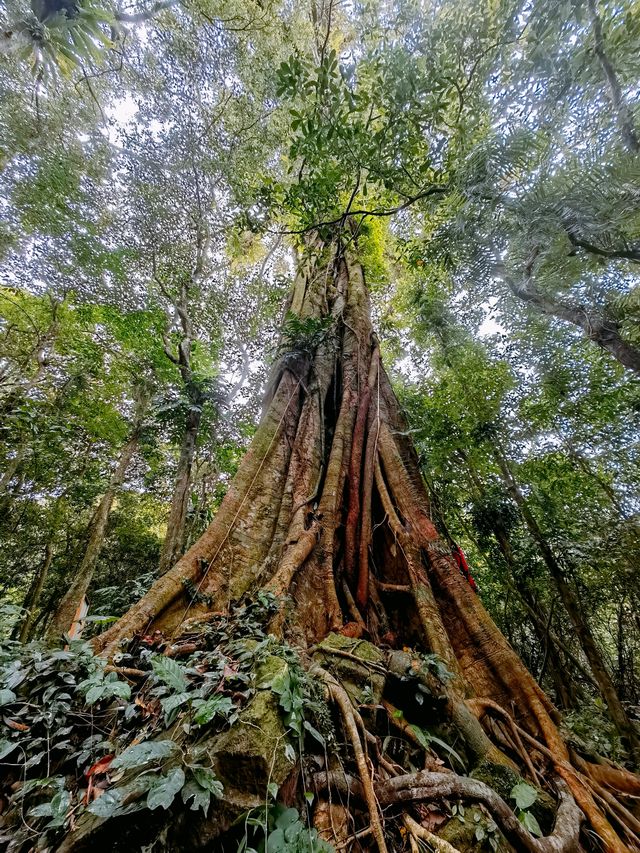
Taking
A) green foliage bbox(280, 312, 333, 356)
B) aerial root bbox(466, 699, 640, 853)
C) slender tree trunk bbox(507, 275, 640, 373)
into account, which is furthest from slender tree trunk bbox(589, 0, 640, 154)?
aerial root bbox(466, 699, 640, 853)

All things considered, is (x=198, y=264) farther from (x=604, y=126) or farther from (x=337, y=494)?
(x=604, y=126)

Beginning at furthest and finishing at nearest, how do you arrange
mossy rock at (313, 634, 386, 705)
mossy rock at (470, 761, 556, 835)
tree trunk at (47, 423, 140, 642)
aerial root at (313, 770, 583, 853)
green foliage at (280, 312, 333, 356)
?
tree trunk at (47, 423, 140, 642) < green foliage at (280, 312, 333, 356) < mossy rock at (313, 634, 386, 705) < mossy rock at (470, 761, 556, 835) < aerial root at (313, 770, 583, 853)

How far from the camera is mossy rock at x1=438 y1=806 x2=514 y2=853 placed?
4.52ft

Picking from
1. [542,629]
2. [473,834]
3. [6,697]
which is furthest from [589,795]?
[542,629]

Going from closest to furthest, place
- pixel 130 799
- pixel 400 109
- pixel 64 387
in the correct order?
pixel 130 799, pixel 400 109, pixel 64 387

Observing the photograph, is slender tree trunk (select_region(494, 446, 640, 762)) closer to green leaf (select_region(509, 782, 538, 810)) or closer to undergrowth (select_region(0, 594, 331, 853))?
green leaf (select_region(509, 782, 538, 810))

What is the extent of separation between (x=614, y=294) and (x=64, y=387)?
10083mm

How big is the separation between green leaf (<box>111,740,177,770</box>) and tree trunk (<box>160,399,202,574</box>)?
10.7 ft

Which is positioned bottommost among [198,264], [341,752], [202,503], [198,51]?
[341,752]

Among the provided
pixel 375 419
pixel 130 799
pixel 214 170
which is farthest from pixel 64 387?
pixel 130 799

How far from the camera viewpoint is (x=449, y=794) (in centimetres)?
148

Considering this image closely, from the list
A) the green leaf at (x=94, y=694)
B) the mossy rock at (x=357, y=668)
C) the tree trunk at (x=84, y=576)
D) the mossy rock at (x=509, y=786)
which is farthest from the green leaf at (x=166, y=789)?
the tree trunk at (x=84, y=576)

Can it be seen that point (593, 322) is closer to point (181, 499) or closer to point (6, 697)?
point (181, 499)

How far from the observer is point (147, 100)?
709cm
